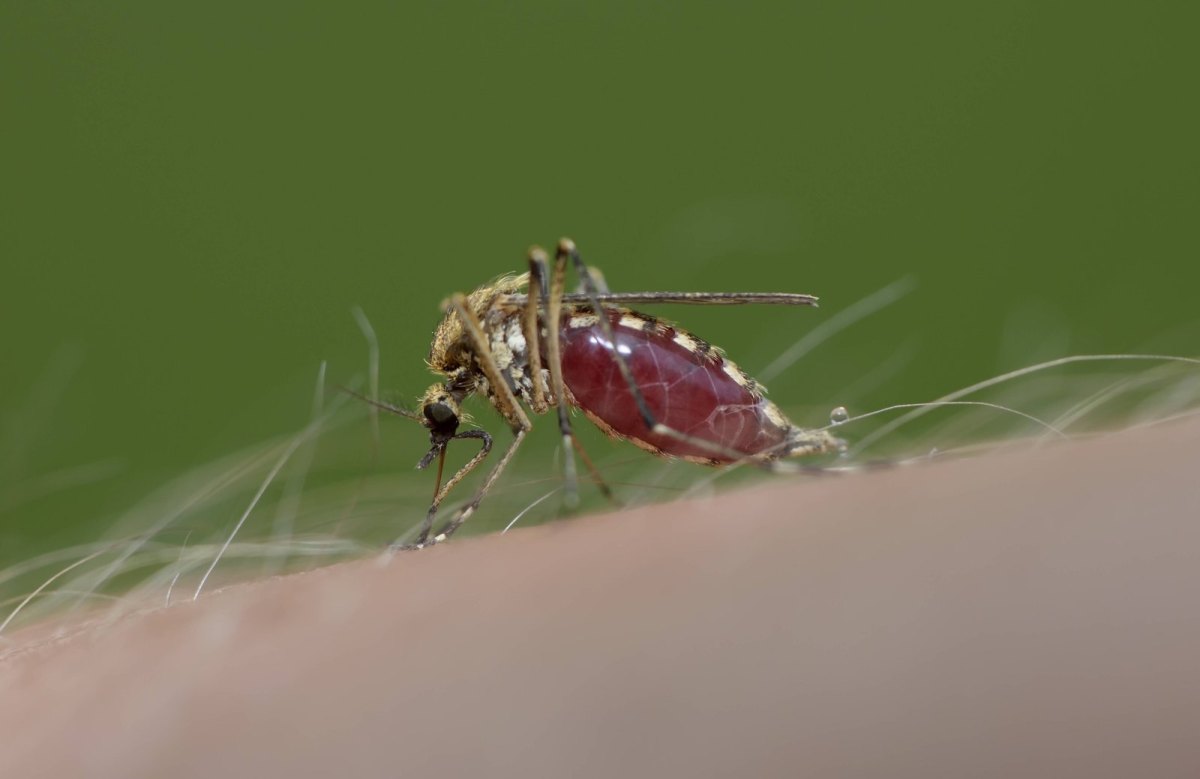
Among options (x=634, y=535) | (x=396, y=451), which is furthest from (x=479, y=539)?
(x=396, y=451)

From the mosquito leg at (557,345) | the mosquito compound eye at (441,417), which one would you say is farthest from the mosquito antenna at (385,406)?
the mosquito leg at (557,345)

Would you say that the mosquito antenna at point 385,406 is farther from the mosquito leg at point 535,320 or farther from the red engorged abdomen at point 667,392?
the red engorged abdomen at point 667,392

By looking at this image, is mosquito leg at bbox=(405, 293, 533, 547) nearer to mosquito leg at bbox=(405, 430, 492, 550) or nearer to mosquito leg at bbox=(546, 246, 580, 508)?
mosquito leg at bbox=(405, 430, 492, 550)

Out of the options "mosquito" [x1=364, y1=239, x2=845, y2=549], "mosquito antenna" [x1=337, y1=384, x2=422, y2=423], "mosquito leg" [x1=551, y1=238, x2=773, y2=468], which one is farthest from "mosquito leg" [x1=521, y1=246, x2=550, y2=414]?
"mosquito antenna" [x1=337, y1=384, x2=422, y2=423]

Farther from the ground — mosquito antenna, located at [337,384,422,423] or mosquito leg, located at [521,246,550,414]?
mosquito leg, located at [521,246,550,414]

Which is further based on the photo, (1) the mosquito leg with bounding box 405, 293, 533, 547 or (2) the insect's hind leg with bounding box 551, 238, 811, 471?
(1) the mosquito leg with bounding box 405, 293, 533, 547
